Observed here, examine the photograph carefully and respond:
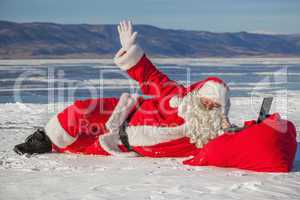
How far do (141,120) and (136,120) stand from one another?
1.7 inches

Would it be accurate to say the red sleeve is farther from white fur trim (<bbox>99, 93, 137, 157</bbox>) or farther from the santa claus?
white fur trim (<bbox>99, 93, 137, 157</bbox>)

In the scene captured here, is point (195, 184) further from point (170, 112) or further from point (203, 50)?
point (203, 50)

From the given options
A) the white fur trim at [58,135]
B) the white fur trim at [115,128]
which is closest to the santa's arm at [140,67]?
the white fur trim at [115,128]

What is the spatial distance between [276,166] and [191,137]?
70 centimetres

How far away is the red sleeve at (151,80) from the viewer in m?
3.94

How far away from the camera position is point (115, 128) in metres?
3.84

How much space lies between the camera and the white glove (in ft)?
12.9

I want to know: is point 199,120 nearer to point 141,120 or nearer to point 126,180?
point 141,120

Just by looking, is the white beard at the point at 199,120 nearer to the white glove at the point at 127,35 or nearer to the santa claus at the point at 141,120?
the santa claus at the point at 141,120

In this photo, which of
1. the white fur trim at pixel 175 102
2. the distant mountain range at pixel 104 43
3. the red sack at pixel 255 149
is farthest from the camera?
the distant mountain range at pixel 104 43

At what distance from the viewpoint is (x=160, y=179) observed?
3.09 meters

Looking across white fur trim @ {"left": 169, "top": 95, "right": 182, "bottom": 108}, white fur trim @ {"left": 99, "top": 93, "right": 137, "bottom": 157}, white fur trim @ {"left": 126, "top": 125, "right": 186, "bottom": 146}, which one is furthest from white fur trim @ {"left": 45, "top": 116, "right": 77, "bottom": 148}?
white fur trim @ {"left": 169, "top": 95, "right": 182, "bottom": 108}

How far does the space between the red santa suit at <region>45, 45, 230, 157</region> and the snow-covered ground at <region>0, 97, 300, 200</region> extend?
0.10 metres

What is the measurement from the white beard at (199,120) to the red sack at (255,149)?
181 mm
